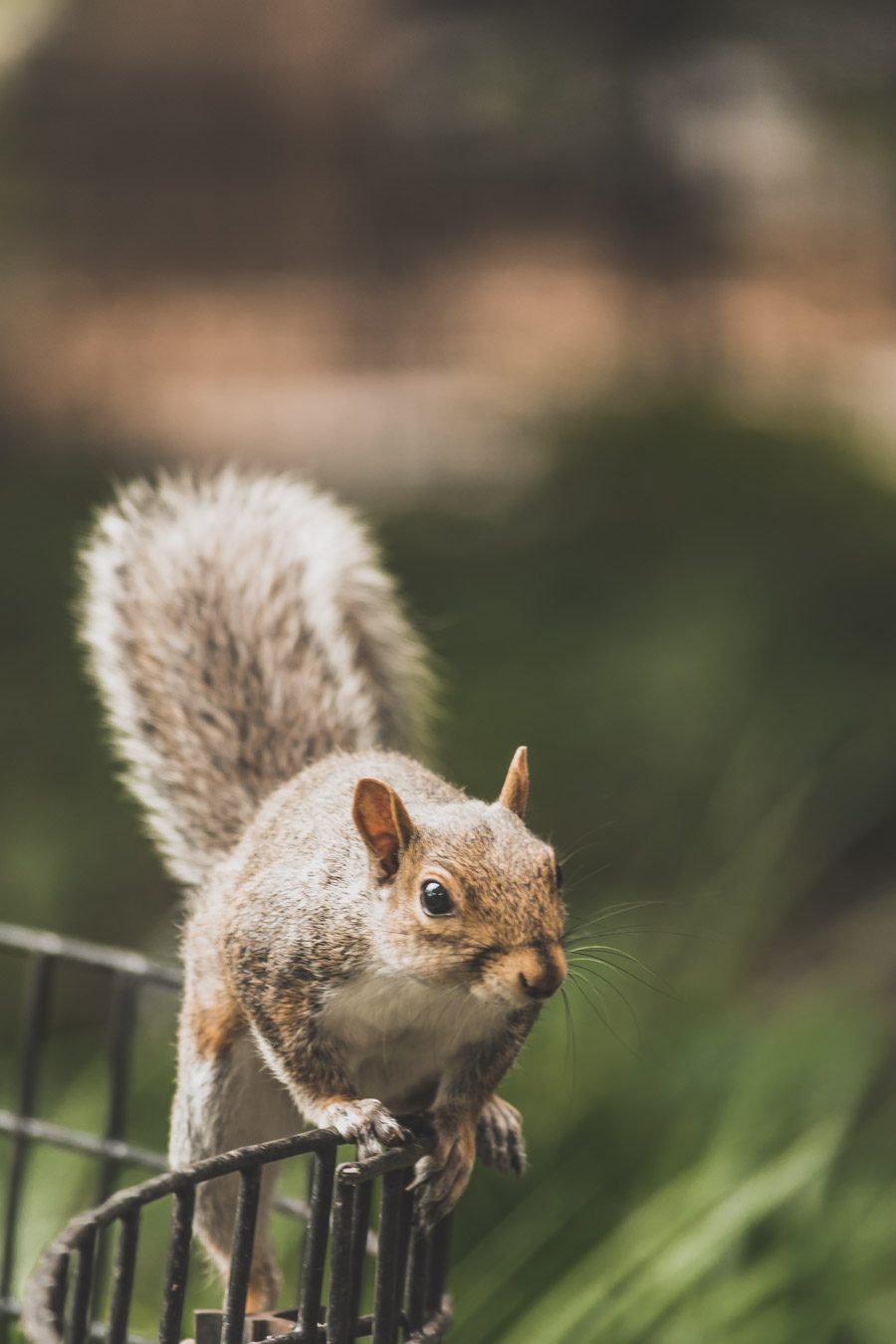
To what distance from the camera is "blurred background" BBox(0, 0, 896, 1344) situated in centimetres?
151

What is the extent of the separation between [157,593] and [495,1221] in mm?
747

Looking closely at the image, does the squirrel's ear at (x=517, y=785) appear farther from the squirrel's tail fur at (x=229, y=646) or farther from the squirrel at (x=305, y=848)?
the squirrel's tail fur at (x=229, y=646)

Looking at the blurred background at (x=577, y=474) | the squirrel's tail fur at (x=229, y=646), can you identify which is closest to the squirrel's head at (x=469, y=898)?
the squirrel's tail fur at (x=229, y=646)

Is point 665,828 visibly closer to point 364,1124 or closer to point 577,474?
point 577,474

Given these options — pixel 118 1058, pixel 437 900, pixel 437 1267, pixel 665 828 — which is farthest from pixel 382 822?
pixel 665 828

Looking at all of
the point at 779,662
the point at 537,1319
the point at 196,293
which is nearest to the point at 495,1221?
the point at 537,1319

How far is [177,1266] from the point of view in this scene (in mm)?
601

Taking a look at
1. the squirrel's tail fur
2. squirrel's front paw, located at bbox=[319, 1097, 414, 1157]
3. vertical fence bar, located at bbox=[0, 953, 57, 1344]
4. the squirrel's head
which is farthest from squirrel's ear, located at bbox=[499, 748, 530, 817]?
vertical fence bar, located at bbox=[0, 953, 57, 1344]

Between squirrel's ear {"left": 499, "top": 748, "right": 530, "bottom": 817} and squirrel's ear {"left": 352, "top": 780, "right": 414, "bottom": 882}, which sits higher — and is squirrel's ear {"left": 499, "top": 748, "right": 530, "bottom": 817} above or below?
above

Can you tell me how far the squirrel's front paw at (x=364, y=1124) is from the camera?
0.63m

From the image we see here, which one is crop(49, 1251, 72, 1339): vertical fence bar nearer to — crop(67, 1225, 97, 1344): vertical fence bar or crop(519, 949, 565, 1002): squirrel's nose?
crop(67, 1225, 97, 1344): vertical fence bar

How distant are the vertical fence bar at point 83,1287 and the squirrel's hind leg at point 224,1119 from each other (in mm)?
99

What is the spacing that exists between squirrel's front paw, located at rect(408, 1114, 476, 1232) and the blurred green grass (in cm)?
9

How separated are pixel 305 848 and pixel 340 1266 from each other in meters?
0.15
